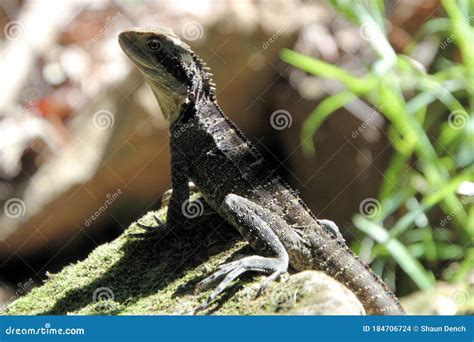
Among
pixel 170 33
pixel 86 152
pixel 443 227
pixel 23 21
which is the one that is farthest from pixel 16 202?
pixel 443 227

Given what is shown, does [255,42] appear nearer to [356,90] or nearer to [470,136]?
[356,90]

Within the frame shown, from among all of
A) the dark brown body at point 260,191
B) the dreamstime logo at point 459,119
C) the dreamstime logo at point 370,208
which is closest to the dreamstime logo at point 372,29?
the dreamstime logo at point 459,119

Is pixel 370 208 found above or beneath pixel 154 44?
beneath
